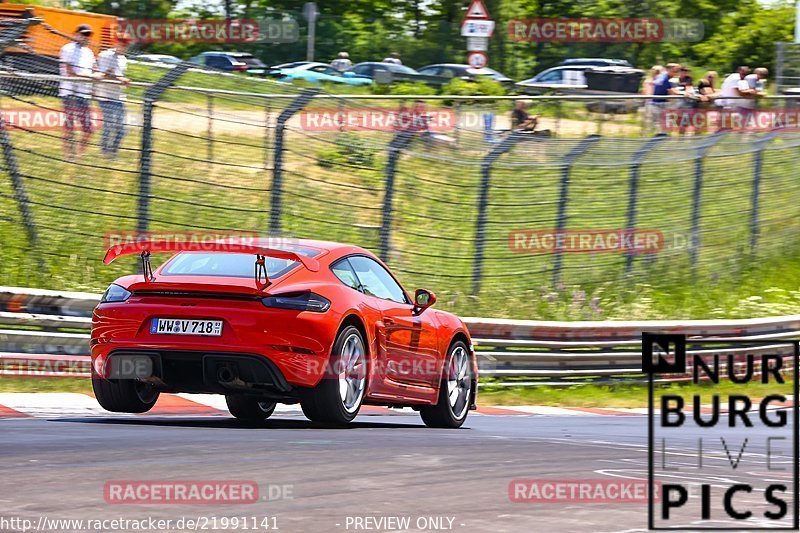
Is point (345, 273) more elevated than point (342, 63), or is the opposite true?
point (342, 63)

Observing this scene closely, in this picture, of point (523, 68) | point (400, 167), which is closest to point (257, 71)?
point (523, 68)

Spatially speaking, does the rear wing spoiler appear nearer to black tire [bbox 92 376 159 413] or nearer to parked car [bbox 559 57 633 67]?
Answer: black tire [bbox 92 376 159 413]

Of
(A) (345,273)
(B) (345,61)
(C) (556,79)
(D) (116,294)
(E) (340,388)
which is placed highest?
(B) (345,61)

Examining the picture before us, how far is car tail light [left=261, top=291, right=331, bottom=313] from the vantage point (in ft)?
28.0

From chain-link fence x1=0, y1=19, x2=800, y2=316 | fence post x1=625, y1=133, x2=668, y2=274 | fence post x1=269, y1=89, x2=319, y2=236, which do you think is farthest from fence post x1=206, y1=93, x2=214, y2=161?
fence post x1=625, y1=133, x2=668, y2=274

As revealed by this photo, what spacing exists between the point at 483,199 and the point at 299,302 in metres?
7.78

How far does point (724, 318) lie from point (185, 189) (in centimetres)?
733

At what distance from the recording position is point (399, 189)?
15.5m

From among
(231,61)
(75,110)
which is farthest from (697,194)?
(231,61)

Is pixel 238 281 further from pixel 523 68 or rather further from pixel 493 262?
pixel 523 68

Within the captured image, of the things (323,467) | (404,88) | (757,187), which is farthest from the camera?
(404,88)

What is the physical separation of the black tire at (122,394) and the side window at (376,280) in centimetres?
157

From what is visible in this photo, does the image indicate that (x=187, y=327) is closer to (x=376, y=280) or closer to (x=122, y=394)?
(x=122, y=394)

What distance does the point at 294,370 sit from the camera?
27.9ft
